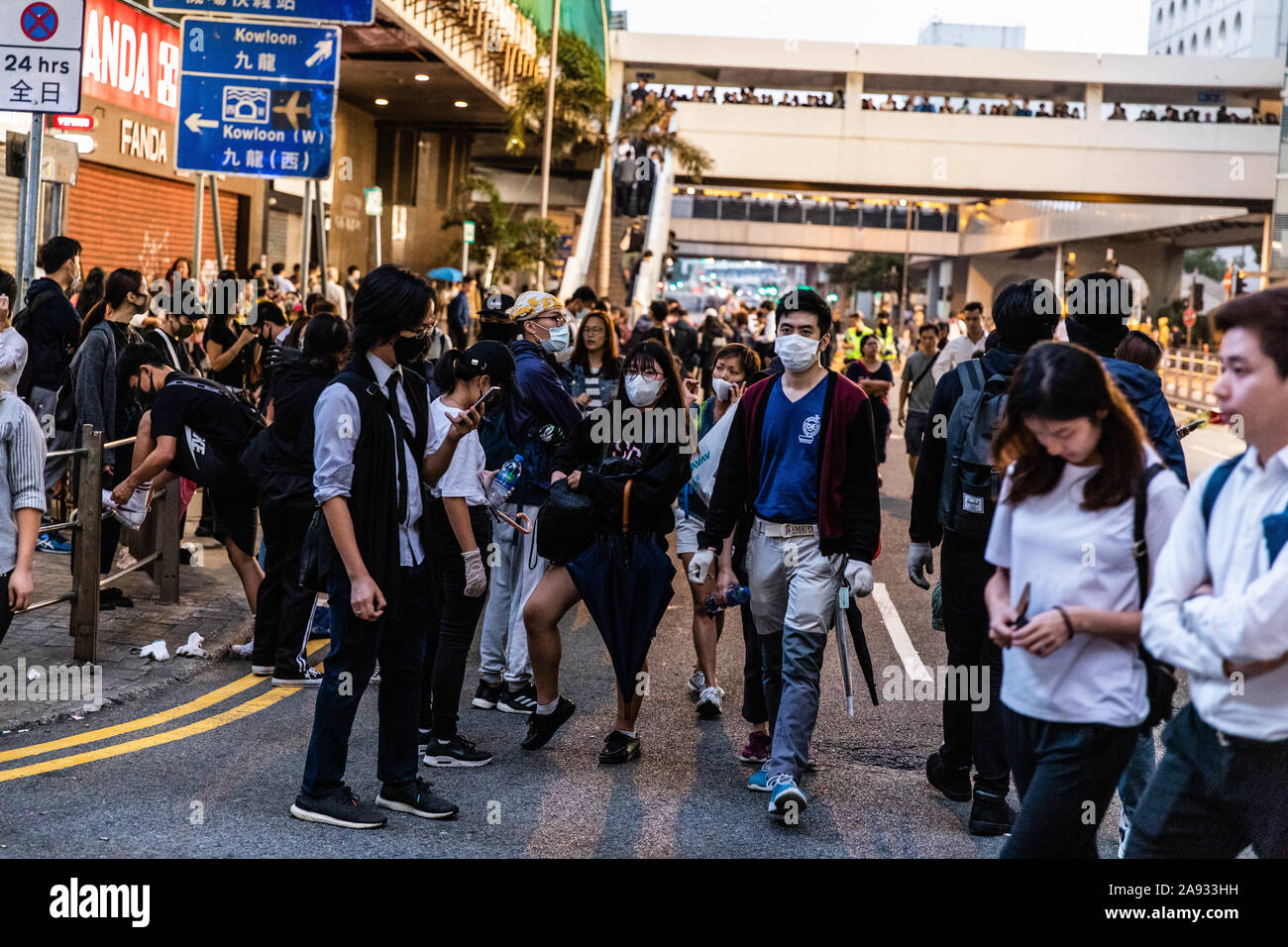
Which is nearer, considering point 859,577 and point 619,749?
point 859,577

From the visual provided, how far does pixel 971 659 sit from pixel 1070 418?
223 centimetres

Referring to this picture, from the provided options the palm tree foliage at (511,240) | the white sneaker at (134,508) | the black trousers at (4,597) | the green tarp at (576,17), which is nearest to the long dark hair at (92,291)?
the white sneaker at (134,508)

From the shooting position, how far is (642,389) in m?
6.04

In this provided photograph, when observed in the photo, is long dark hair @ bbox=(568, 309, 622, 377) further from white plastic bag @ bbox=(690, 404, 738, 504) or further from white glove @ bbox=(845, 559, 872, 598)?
white glove @ bbox=(845, 559, 872, 598)

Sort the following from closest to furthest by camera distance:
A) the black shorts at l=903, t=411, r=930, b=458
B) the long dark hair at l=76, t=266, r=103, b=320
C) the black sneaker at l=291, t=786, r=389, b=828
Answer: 1. the black sneaker at l=291, t=786, r=389, b=828
2. the long dark hair at l=76, t=266, r=103, b=320
3. the black shorts at l=903, t=411, r=930, b=458

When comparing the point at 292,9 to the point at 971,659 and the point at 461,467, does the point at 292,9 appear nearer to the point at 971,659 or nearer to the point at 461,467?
the point at 461,467

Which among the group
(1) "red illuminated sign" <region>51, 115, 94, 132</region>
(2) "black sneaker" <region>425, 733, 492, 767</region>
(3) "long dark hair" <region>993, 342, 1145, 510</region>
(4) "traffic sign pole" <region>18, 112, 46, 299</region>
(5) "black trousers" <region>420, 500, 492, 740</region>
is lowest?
(2) "black sneaker" <region>425, 733, 492, 767</region>

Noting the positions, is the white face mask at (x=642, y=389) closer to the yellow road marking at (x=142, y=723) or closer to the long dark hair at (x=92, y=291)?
the yellow road marking at (x=142, y=723)

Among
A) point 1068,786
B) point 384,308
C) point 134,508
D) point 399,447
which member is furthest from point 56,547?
point 1068,786

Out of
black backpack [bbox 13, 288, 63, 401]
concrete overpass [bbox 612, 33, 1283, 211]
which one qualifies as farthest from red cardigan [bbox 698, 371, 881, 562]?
concrete overpass [bbox 612, 33, 1283, 211]

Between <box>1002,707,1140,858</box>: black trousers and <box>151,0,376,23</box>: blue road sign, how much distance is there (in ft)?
32.1

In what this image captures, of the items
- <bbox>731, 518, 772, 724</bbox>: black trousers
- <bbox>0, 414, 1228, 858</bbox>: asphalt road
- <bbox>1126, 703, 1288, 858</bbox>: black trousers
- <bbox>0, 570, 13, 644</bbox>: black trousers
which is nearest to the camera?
<bbox>1126, 703, 1288, 858</bbox>: black trousers

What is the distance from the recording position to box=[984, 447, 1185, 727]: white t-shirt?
335cm
